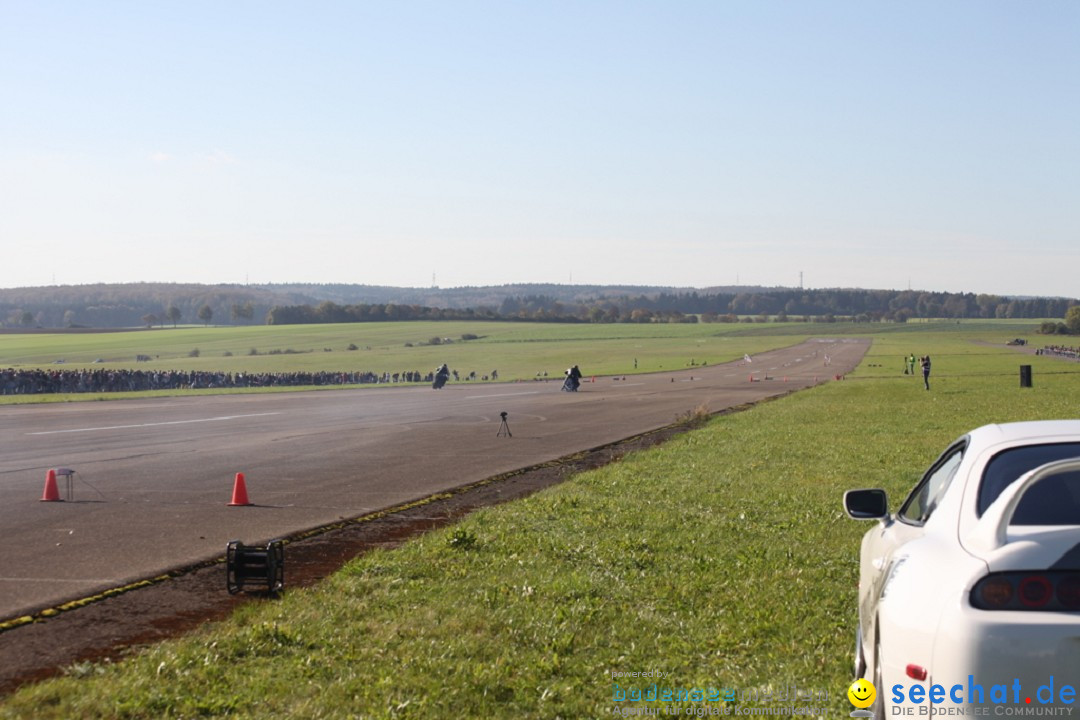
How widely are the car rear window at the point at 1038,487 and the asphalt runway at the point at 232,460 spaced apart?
26.0ft

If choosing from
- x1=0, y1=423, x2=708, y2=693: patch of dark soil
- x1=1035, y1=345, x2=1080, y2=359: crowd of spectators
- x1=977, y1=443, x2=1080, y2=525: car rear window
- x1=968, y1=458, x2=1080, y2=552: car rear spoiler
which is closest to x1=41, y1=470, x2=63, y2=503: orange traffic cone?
x1=0, y1=423, x2=708, y2=693: patch of dark soil

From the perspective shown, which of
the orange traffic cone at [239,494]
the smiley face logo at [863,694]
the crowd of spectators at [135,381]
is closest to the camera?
the smiley face logo at [863,694]

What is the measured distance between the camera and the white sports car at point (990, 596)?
383 cm

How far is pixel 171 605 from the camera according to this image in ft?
32.1

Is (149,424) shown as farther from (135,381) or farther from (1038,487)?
(1038,487)

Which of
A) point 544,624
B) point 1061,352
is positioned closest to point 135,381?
point 544,624

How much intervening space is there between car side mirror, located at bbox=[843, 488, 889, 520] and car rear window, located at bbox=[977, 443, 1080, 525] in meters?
1.02

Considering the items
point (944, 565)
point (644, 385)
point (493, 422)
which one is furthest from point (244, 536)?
point (644, 385)

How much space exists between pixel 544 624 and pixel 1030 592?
463cm

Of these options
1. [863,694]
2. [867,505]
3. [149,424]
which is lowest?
[149,424]

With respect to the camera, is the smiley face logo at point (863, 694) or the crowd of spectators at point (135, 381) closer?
the smiley face logo at point (863, 694)

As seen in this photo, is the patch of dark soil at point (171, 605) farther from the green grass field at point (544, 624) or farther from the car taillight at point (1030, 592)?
the car taillight at point (1030, 592)

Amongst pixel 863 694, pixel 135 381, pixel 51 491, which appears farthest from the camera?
pixel 135 381

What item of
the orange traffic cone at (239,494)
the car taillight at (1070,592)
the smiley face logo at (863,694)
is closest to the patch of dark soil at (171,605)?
the orange traffic cone at (239,494)
